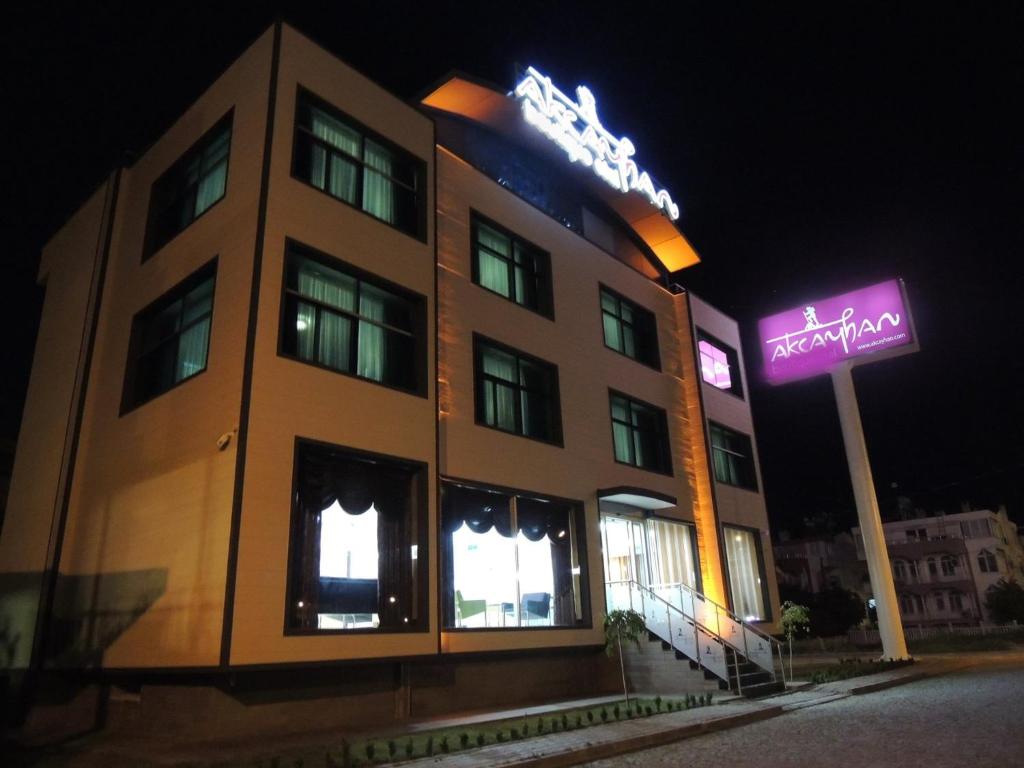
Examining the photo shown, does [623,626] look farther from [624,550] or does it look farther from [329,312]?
[329,312]

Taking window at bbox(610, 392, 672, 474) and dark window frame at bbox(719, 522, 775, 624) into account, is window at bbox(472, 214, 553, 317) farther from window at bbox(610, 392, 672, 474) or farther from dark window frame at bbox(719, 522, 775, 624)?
dark window frame at bbox(719, 522, 775, 624)

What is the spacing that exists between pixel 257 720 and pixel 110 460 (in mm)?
6188

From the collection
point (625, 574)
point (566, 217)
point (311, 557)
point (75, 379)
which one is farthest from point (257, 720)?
point (566, 217)

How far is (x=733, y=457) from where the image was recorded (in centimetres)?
2531

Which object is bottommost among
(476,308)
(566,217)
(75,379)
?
(75,379)

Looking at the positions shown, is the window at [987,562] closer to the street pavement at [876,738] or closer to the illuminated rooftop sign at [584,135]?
the illuminated rooftop sign at [584,135]

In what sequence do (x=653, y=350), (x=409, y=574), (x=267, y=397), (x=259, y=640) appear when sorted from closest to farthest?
(x=259, y=640)
(x=267, y=397)
(x=409, y=574)
(x=653, y=350)

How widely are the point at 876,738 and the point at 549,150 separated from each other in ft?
54.0

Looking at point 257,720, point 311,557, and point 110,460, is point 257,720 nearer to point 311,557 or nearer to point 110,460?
point 311,557

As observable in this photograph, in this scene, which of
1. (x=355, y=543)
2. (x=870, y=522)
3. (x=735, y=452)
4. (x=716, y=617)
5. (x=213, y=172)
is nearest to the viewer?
(x=355, y=543)

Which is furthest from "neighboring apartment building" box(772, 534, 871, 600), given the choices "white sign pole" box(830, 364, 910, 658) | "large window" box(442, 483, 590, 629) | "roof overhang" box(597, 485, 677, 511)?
"large window" box(442, 483, 590, 629)

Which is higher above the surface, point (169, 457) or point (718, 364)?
point (718, 364)

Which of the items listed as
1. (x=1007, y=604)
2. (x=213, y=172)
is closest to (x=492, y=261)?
(x=213, y=172)

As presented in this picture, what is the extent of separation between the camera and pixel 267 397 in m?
11.5
